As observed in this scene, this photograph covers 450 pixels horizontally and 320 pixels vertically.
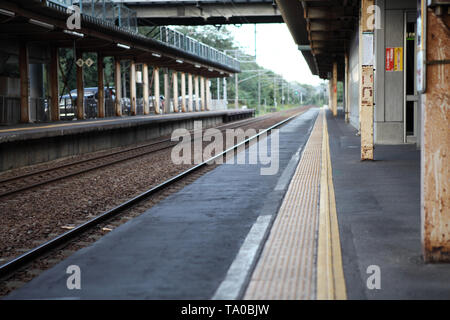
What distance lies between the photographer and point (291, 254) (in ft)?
18.2

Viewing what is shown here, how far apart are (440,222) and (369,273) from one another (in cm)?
87

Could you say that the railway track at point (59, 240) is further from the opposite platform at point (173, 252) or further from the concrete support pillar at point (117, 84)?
the concrete support pillar at point (117, 84)

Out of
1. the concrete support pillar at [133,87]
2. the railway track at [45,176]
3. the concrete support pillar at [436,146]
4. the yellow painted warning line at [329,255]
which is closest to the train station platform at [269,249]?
the yellow painted warning line at [329,255]

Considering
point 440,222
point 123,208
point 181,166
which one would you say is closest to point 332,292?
point 440,222

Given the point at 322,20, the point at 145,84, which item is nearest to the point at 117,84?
the point at 145,84

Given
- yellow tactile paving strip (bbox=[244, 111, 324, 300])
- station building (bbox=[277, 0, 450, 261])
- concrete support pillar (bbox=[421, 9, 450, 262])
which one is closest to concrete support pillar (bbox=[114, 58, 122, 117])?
Answer: station building (bbox=[277, 0, 450, 261])

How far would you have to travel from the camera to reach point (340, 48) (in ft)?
119

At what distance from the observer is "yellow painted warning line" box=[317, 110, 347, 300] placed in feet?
14.3

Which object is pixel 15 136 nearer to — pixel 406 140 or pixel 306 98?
pixel 406 140

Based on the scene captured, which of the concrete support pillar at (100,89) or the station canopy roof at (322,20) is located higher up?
the station canopy roof at (322,20)

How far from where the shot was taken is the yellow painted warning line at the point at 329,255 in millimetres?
4371

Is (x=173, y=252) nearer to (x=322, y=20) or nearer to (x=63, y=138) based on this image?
(x=63, y=138)

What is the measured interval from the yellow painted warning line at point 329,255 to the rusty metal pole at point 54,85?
1994 cm

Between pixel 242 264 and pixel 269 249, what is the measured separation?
55 cm
